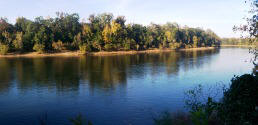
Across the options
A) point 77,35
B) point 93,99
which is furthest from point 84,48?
point 93,99

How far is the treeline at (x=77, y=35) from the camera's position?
8088cm

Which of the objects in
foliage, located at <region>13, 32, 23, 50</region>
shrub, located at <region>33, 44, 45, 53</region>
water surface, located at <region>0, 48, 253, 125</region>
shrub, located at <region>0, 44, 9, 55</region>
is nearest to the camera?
water surface, located at <region>0, 48, 253, 125</region>

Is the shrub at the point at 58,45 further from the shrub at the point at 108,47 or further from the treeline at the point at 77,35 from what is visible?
the shrub at the point at 108,47

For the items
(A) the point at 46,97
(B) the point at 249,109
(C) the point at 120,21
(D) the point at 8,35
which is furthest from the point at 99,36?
(B) the point at 249,109

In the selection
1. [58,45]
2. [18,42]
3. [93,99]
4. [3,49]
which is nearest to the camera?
[93,99]

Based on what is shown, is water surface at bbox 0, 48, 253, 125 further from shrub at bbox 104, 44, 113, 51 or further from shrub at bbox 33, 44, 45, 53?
shrub at bbox 104, 44, 113, 51

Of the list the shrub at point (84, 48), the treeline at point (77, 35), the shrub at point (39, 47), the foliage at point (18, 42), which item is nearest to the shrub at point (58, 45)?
the treeline at point (77, 35)

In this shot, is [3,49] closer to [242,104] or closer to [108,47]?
[108,47]

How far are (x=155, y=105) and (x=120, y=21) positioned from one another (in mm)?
84144

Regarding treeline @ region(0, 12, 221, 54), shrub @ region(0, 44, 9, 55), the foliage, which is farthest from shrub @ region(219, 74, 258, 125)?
shrub @ region(0, 44, 9, 55)

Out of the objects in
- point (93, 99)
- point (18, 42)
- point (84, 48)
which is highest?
point (18, 42)

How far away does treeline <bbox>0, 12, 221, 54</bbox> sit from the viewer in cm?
8088

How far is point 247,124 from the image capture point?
284 inches

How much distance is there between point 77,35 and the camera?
87438mm
